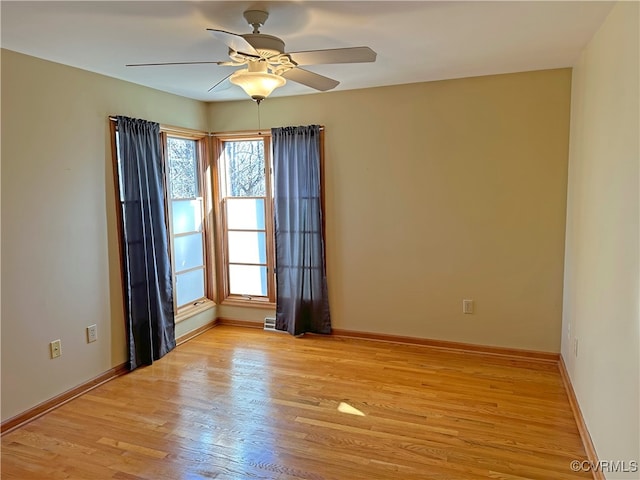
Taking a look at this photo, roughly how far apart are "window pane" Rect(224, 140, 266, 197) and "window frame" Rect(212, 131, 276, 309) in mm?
53

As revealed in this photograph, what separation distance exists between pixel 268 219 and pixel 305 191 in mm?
575

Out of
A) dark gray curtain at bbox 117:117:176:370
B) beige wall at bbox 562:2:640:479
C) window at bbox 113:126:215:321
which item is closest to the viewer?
beige wall at bbox 562:2:640:479

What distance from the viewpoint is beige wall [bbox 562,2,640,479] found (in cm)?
187

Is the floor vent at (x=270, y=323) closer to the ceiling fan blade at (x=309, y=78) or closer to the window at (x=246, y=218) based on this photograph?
the window at (x=246, y=218)

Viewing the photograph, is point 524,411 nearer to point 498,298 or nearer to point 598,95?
point 498,298

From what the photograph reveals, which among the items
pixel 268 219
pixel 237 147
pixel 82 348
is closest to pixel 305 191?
pixel 268 219

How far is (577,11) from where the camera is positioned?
229 cm

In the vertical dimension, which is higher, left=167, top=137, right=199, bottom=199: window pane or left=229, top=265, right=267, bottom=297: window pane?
left=167, top=137, right=199, bottom=199: window pane

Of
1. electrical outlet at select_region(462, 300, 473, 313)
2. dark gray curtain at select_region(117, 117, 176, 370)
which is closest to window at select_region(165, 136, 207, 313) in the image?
dark gray curtain at select_region(117, 117, 176, 370)

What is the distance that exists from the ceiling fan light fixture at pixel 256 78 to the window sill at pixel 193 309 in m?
2.63

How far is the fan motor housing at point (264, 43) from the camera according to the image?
2.11 meters

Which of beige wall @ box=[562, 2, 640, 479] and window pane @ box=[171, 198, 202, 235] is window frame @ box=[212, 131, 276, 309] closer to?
window pane @ box=[171, 198, 202, 235]

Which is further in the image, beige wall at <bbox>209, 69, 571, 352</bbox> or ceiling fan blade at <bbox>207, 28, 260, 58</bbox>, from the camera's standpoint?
beige wall at <bbox>209, 69, 571, 352</bbox>

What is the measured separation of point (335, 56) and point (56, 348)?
8.75 ft
